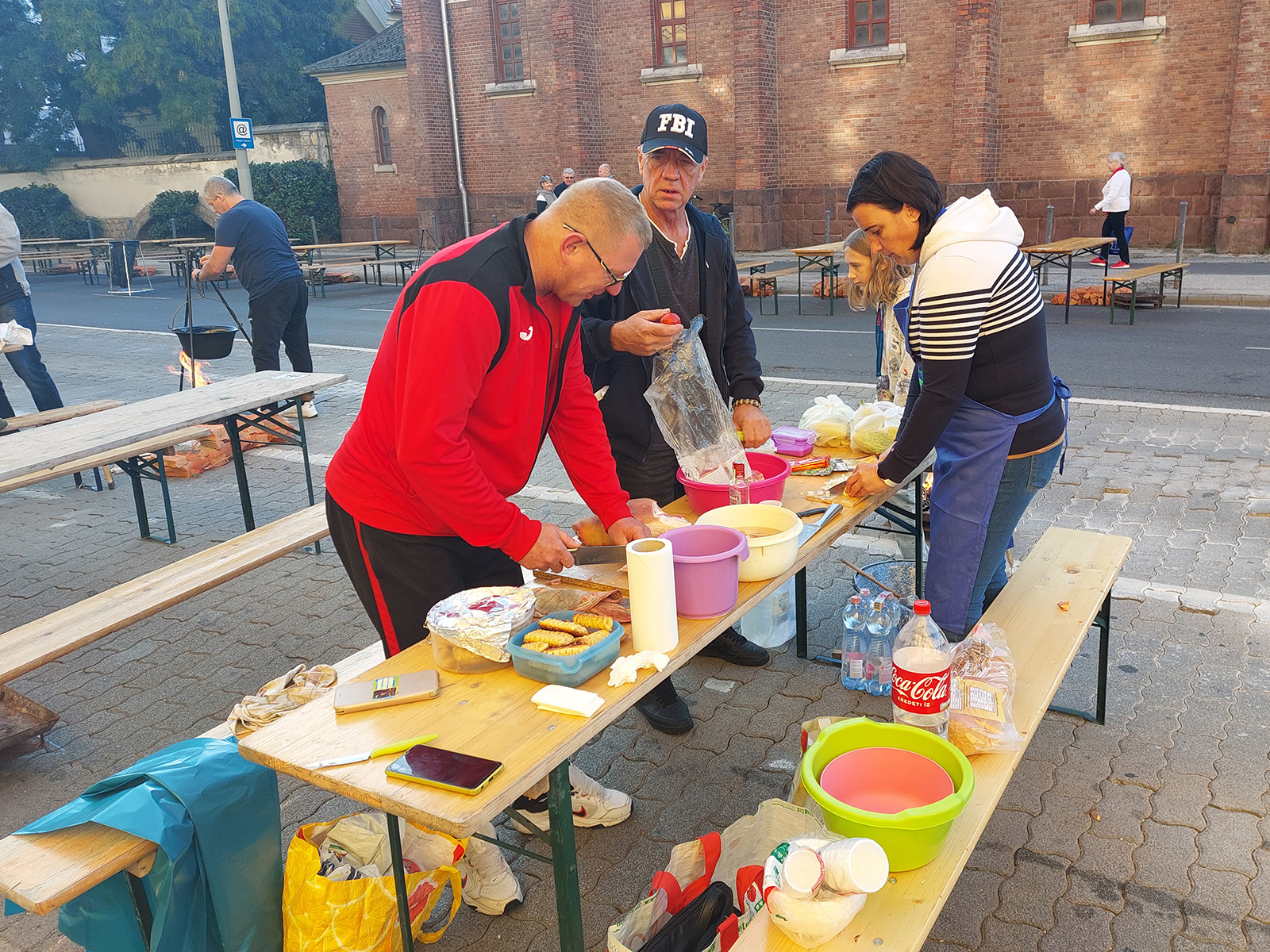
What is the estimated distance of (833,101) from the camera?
2072 centimetres

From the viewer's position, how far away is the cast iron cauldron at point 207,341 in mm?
7430

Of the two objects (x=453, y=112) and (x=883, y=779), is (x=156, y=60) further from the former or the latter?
(x=883, y=779)

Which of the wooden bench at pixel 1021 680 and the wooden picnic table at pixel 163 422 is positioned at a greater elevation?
the wooden picnic table at pixel 163 422

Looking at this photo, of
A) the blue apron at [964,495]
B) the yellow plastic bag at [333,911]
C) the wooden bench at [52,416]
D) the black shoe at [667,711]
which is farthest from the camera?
the wooden bench at [52,416]

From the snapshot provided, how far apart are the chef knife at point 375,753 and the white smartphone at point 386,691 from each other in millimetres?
158

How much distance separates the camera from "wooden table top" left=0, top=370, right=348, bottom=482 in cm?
492

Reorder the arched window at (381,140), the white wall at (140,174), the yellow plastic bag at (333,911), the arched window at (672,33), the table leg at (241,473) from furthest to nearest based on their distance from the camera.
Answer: the white wall at (140,174) < the arched window at (381,140) < the arched window at (672,33) < the table leg at (241,473) < the yellow plastic bag at (333,911)

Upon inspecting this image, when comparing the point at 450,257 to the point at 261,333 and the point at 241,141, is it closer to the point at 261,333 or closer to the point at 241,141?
the point at 261,333

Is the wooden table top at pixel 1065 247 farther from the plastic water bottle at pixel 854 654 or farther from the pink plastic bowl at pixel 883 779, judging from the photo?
the pink plastic bowl at pixel 883 779

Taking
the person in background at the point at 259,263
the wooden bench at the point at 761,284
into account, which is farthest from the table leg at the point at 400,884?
the wooden bench at the point at 761,284

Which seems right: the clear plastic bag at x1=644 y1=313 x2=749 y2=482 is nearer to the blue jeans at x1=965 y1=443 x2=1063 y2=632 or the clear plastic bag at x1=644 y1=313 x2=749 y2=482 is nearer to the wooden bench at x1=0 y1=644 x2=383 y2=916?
the blue jeans at x1=965 y1=443 x2=1063 y2=632

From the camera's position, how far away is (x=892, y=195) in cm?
299

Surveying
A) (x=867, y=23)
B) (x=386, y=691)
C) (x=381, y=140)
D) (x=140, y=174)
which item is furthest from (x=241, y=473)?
(x=140, y=174)

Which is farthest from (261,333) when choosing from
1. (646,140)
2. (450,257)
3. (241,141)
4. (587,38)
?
(587,38)
